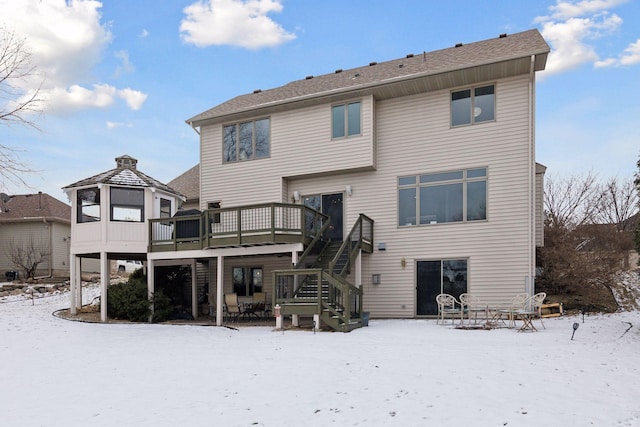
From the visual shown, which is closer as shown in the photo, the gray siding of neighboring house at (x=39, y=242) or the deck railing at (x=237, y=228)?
the deck railing at (x=237, y=228)

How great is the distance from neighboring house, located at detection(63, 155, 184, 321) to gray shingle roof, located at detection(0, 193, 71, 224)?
14187 mm

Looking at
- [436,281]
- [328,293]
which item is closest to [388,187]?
[436,281]

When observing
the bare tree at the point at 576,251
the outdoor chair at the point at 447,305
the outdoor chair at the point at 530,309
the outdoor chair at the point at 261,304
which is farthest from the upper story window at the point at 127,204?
the bare tree at the point at 576,251

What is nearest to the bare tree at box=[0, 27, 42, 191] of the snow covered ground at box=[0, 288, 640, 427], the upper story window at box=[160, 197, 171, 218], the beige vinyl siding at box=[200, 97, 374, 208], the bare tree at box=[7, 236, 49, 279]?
the snow covered ground at box=[0, 288, 640, 427]

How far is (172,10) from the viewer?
14164 millimetres

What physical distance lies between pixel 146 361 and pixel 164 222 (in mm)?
7715

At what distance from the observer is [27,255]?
26.9 m

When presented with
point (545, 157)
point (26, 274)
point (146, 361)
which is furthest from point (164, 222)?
point (545, 157)

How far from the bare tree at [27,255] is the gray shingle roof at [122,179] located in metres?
13.5

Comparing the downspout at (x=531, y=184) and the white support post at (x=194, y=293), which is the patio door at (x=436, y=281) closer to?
the downspout at (x=531, y=184)

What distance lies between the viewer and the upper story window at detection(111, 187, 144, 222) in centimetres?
1535

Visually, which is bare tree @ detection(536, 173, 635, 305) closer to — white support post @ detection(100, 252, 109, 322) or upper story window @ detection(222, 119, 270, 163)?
upper story window @ detection(222, 119, 270, 163)

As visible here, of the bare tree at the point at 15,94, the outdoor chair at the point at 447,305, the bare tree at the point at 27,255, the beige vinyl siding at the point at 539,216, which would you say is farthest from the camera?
the bare tree at the point at 27,255

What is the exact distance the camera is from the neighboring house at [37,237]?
27297 millimetres
